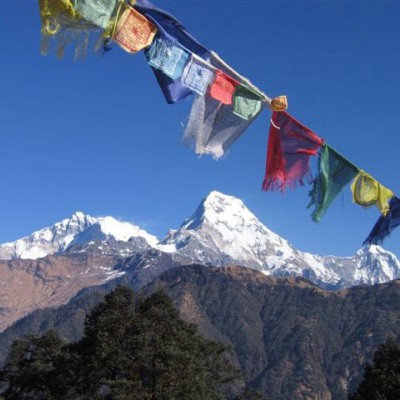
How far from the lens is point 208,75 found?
10.1m

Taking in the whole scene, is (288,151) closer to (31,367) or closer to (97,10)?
(97,10)

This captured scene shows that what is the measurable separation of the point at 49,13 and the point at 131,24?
119cm

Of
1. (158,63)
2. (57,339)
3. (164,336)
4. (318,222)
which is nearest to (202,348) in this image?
(164,336)

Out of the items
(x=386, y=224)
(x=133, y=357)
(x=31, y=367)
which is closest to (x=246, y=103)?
(x=386, y=224)

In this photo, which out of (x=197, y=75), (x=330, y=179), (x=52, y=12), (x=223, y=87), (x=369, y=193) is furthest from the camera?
(x=369, y=193)

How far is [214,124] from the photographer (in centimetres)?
1070

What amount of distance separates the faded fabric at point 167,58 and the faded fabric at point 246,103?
1238 mm

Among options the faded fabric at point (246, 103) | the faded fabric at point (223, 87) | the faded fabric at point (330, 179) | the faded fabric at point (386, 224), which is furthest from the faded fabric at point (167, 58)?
the faded fabric at point (386, 224)

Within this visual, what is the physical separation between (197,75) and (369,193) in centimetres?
441

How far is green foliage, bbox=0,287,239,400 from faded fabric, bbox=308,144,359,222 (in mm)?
19626

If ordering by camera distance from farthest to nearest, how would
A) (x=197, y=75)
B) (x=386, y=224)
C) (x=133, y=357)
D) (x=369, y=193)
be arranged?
(x=133, y=357) < (x=386, y=224) < (x=369, y=193) < (x=197, y=75)

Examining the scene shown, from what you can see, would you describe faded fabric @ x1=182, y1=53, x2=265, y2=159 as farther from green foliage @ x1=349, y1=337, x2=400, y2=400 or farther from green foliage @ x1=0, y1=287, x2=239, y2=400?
green foliage @ x1=349, y1=337, x2=400, y2=400

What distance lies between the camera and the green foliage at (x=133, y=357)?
3027cm

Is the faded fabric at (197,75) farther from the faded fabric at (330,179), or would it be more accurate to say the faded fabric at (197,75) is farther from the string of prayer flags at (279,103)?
the faded fabric at (330,179)
